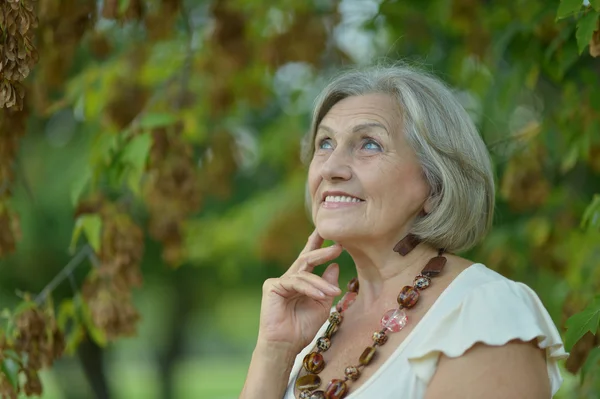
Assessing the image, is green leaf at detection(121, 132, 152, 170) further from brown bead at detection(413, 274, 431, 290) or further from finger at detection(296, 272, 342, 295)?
brown bead at detection(413, 274, 431, 290)

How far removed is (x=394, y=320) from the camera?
249cm

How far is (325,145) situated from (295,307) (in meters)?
0.51

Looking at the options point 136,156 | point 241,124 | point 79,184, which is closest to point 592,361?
point 136,156

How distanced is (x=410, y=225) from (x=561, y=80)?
1.39 metres

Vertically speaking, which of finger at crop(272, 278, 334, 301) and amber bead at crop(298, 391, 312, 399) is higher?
finger at crop(272, 278, 334, 301)

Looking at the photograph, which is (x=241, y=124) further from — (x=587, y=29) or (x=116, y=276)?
(x=587, y=29)

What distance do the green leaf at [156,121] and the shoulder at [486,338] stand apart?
1.51 m

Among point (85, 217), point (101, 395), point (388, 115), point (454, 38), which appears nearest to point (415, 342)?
point (388, 115)

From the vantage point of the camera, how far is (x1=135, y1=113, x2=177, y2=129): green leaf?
3.47 metres

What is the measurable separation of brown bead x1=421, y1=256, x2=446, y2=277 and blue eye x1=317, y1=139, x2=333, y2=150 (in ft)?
1.55

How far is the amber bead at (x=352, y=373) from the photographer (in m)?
2.43

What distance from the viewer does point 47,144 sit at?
32.0ft

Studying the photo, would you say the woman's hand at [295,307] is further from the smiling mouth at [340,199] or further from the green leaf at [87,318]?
the green leaf at [87,318]

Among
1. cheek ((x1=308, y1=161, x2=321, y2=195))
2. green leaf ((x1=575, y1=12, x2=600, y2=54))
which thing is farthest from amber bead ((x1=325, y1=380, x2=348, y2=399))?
green leaf ((x1=575, y1=12, x2=600, y2=54))
